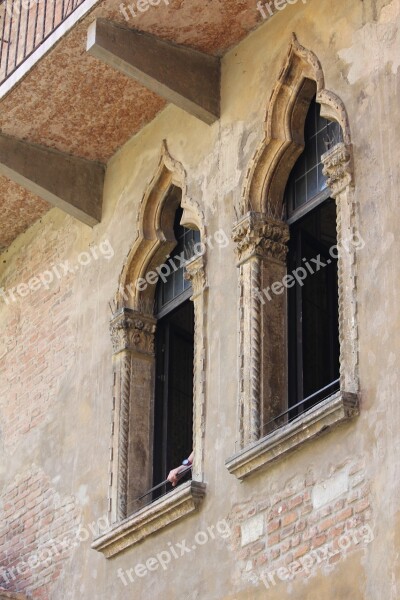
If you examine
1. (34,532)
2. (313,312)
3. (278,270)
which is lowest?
(34,532)

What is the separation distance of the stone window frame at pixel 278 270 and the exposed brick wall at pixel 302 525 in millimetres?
271

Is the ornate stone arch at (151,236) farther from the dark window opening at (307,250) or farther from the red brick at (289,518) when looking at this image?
the red brick at (289,518)

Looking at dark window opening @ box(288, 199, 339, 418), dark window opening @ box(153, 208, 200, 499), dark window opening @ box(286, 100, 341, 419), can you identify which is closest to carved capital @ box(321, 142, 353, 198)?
dark window opening @ box(286, 100, 341, 419)

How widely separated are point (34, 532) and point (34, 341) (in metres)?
1.88

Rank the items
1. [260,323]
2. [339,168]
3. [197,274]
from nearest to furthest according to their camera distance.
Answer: [339,168], [260,323], [197,274]

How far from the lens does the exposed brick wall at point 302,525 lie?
29.7 feet

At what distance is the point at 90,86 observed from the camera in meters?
12.4

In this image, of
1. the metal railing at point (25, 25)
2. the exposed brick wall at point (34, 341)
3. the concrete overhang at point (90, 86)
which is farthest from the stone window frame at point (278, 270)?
the exposed brick wall at point (34, 341)

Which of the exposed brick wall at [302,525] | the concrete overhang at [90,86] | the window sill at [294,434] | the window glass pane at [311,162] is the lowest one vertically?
the exposed brick wall at [302,525]

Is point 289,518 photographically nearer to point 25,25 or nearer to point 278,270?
point 278,270

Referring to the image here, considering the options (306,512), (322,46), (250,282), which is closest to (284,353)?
(250,282)

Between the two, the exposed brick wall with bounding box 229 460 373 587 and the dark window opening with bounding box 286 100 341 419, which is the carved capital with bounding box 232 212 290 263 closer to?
the dark window opening with bounding box 286 100 341 419

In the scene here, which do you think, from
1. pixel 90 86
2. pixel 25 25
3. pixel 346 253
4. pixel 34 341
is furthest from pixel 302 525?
pixel 25 25

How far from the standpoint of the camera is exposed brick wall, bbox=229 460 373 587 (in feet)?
29.7
